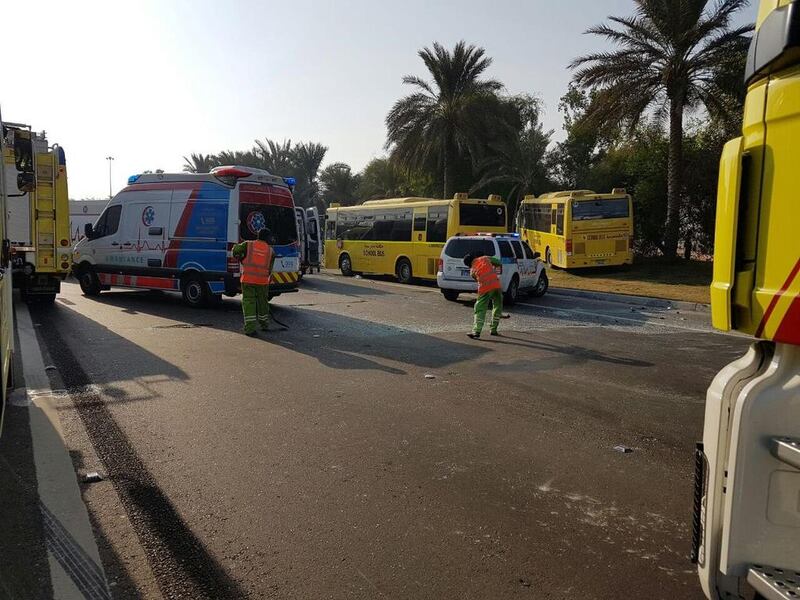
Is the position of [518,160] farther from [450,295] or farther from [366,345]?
[366,345]

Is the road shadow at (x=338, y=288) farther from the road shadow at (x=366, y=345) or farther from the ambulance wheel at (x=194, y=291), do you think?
the road shadow at (x=366, y=345)

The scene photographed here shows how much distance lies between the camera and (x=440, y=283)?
1639cm

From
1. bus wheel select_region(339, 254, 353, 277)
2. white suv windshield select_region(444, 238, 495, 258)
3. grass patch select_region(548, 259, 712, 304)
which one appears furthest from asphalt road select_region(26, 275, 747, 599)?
bus wheel select_region(339, 254, 353, 277)

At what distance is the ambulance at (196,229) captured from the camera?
13.5 metres

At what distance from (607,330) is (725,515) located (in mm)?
9767

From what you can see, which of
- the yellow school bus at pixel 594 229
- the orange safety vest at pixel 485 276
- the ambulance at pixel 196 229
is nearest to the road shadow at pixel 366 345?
the orange safety vest at pixel 485 276

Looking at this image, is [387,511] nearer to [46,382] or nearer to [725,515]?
[725,515]

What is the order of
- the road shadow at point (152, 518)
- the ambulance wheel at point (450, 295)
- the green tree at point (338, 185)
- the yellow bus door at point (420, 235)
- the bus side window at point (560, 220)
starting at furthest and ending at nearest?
the green tree at point (338, 185), the bus side window at point (560, 220), the yellow bus door at point (420, 235), the ambulance wheel at point (450, 295), the road shadow at point (152, 518)

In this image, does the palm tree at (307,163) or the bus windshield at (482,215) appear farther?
the palm tree at (307,163)

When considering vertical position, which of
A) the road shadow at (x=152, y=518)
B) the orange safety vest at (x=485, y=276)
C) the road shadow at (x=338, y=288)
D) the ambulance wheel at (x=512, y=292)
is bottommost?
the road shadow at (x=152, y=518)

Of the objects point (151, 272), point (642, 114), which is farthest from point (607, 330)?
point (642, 114)

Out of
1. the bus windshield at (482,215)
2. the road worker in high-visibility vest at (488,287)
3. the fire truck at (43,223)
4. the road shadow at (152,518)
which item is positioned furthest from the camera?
the bus windshield at (482,215)

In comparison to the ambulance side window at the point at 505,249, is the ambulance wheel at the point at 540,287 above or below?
below

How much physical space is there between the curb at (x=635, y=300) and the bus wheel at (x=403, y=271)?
520 centimetres
